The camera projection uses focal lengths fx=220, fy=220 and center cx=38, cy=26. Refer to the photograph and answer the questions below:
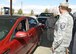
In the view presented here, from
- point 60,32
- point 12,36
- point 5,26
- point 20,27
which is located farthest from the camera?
point 20,27

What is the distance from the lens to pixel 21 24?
6.48 m

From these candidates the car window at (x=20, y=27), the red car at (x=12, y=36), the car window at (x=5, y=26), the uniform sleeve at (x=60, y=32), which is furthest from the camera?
the car window at (x=20, y=27)

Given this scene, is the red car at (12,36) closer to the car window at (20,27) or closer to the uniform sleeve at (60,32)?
the car window at (20,27)

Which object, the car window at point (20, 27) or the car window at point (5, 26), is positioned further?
the car window at point (20, 27)

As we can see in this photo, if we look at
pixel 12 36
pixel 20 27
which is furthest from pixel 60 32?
pixel 20 27

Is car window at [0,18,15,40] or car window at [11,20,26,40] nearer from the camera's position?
car window at [0,18,15,40]

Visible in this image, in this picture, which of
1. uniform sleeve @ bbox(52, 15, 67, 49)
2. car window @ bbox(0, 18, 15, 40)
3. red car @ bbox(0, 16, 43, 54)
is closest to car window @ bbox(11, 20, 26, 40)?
red car @ bbox(0, 16, 43, 54)

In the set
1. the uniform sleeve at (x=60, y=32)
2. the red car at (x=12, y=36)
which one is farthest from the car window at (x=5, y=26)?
the uniform sleeve at (x=60, y=32)

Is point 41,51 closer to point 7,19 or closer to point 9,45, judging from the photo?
point 7,19

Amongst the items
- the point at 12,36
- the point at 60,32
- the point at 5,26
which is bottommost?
the point at 12,36

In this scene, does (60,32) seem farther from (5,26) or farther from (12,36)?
(5,26)

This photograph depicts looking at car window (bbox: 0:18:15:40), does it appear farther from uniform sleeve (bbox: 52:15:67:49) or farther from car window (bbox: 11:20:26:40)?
uniform sleeve (bbox: 52:15:67:49)

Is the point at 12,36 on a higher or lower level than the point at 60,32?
lower

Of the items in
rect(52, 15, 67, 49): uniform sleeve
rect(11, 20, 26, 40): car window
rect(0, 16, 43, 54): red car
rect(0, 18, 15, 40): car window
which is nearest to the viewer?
rect(52, 15, 67, 49): uniform sleeve
